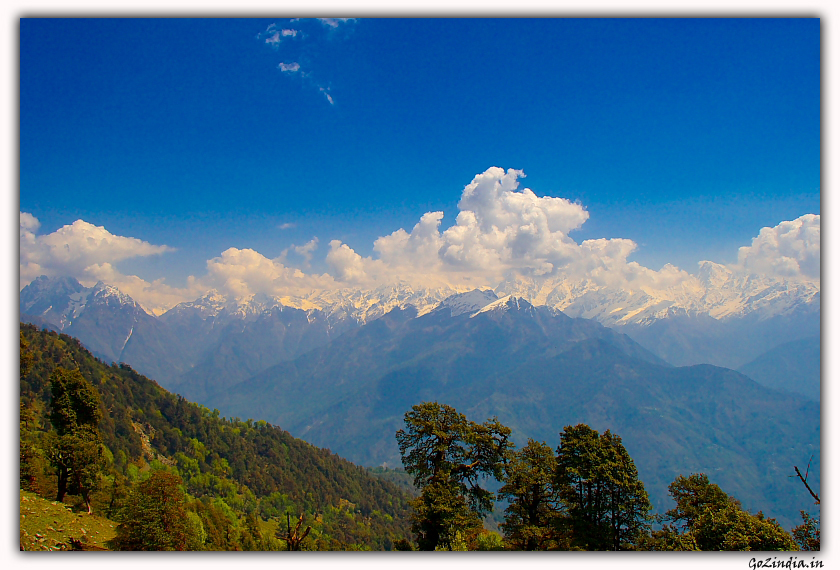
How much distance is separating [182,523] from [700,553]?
66.4ft

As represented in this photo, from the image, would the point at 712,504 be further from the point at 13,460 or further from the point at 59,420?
the point at 59,420

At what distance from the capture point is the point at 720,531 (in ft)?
46.4

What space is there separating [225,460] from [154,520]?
97929mm

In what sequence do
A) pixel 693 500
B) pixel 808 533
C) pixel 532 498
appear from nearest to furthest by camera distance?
pixel 808 533 → pixel 532 498 → pixel 693 500

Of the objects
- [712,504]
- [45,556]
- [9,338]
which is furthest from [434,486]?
[9,338]

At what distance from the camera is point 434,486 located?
16.2 m

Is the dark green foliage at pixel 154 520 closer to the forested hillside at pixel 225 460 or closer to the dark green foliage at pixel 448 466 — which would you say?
the dark green foliage at pixel 448 466

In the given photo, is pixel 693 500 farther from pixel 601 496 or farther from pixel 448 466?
pixel 448 466

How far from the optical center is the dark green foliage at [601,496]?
16.0 meters

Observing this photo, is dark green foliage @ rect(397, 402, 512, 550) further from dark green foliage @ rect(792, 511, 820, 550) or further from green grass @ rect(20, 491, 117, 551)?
green grass @ rect(20, 491, 117, 551)

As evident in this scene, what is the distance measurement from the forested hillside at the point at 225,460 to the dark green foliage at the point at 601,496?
52021 mm

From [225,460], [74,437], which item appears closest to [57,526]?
[74,437]

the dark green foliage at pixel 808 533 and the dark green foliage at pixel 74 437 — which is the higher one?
the dark green foliage at pixel 74 437

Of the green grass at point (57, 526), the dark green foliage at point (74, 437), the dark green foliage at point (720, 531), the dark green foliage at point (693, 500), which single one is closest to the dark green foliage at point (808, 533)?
the dark green foliage at point (720, 531)
